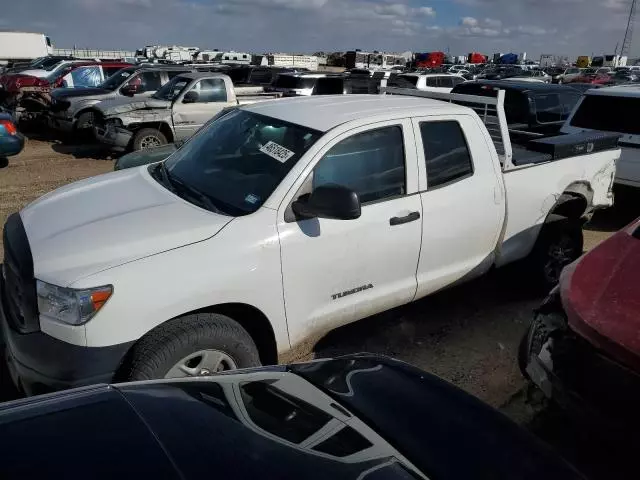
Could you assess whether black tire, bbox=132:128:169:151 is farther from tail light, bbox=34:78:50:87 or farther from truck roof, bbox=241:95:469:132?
tail light, bbox=34:78:50:87

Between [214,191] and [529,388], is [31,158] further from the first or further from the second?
[529,388]

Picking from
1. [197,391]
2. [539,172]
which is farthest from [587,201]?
[197,391]

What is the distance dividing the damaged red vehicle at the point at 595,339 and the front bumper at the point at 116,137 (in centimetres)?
899

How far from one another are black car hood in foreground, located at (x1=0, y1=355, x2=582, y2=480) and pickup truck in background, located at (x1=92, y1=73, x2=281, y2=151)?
30.3ft

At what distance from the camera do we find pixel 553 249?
5066mm

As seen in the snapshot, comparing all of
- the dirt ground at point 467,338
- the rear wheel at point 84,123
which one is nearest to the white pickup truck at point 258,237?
the dirt ground at point 467,338

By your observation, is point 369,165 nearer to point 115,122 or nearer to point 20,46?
point 115,122

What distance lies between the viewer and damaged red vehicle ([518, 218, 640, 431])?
8.51 ft

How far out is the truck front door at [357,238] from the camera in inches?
124

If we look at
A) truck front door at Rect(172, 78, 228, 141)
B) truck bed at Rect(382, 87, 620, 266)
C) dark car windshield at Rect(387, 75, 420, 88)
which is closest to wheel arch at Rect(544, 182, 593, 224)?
truck bed at Rect(382, 87, 620, 266)

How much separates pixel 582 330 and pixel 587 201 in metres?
2.78

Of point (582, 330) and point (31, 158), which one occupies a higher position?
point (582, 330)

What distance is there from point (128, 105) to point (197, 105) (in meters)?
1.32

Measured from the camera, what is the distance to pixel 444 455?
5.80 feet
